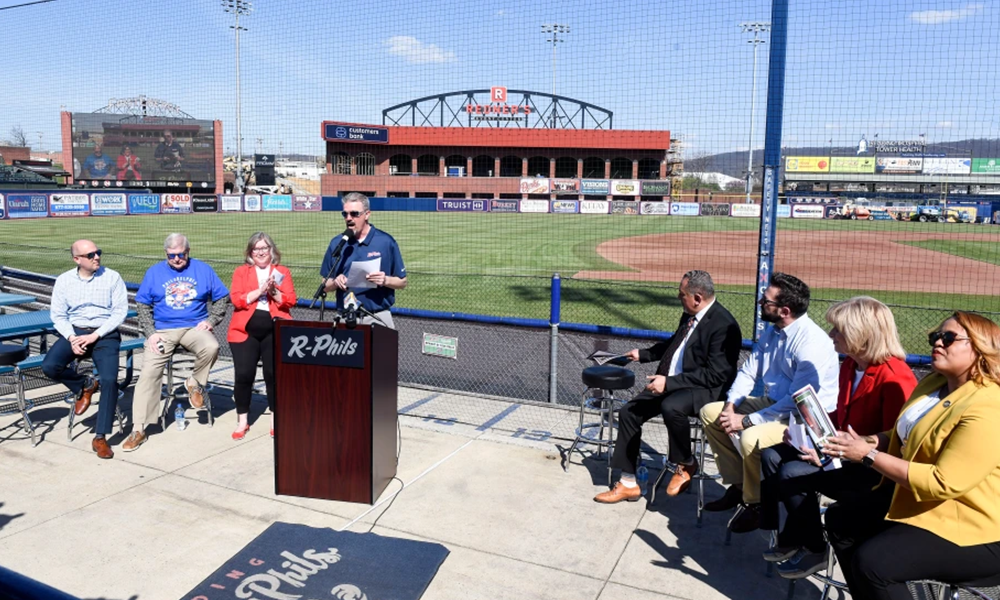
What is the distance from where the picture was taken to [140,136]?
6047 centimetres

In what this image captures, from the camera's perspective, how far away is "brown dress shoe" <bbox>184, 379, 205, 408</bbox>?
6617mm

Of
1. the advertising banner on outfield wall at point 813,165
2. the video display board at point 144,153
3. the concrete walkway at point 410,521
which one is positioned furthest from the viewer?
the advertising banner on outfield wall at point 813,165

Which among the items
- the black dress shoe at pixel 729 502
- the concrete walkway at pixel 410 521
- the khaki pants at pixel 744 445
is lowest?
the concrete walkway at pixel 410 521

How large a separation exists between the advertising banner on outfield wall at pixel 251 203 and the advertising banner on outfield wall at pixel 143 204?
223 inches

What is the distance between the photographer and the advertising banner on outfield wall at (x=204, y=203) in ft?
154

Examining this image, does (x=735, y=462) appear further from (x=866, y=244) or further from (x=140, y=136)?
(x=140, y=136)

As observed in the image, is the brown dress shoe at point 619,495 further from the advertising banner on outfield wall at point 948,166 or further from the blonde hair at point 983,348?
the advertising banner on outfield wall at point 948,166

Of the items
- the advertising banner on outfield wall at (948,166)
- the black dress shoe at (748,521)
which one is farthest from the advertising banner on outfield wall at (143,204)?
the advertising banner on outfield wall at (948,166)

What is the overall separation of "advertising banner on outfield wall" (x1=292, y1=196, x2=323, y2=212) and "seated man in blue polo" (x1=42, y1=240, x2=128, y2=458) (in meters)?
46.5

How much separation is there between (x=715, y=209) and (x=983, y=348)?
160ft

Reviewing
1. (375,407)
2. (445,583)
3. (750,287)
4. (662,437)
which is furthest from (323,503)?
(750,287)

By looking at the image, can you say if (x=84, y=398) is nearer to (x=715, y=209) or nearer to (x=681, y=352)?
(x=681, y=352)

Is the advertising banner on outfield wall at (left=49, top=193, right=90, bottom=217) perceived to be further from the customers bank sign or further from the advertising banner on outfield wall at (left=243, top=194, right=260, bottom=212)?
the customers bank sign

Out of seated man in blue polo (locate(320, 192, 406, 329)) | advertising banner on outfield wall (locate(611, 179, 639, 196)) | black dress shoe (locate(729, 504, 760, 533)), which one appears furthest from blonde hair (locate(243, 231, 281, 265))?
advertising banner on outfield wall (locate(611, 179, 639, 196))
